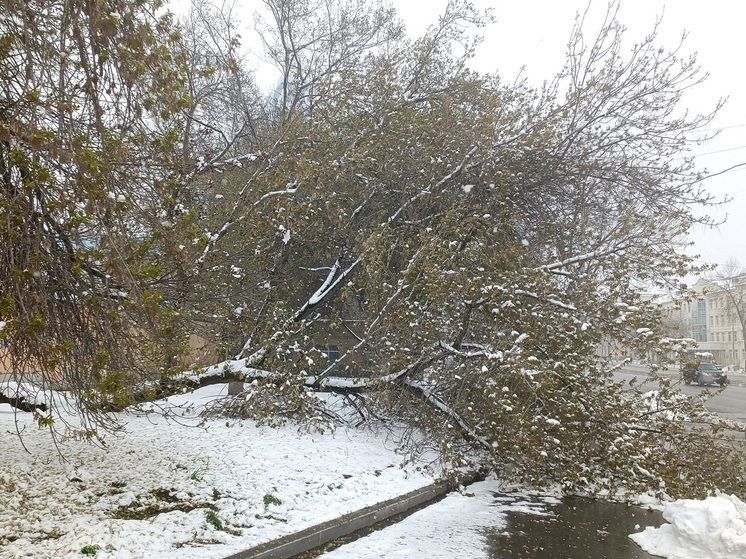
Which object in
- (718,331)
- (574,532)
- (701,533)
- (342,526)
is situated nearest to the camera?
(701,533)

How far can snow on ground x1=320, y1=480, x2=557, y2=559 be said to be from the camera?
6320 millimetres

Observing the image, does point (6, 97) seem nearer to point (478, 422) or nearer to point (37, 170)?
point (37, 170)

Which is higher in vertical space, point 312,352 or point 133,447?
point 312,352

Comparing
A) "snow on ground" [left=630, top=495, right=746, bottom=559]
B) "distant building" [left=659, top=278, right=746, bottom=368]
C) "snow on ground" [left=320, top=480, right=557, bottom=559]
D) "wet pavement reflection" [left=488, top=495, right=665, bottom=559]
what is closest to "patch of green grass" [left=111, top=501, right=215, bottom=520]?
"snow on ground" [left=320, top=480, right=557, bottom=559]

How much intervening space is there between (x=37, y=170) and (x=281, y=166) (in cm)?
626

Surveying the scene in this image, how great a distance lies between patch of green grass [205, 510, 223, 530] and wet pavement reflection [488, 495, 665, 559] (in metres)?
2.72

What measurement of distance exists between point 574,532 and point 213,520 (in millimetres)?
4087

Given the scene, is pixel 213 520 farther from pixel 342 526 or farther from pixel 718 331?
→ pixel 718 331

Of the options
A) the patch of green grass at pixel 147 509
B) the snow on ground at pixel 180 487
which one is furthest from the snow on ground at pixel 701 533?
the patch of green grass at pixel 147 509

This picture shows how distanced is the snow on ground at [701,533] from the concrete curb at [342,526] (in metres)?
2.92

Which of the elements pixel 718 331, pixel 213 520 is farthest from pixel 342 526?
pixel 718 331

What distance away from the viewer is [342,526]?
7.05 metres

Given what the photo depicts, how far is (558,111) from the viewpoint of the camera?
1177 cm

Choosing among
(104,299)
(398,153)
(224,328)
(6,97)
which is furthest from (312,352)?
(6,97)
